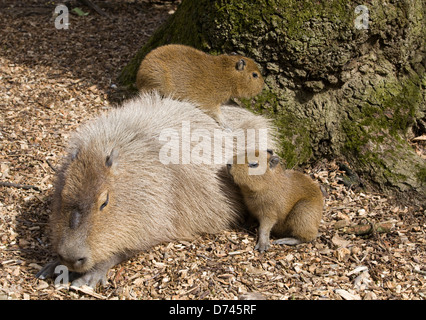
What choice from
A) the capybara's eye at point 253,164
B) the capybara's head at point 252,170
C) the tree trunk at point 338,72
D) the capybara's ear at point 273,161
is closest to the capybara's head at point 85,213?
the capybara's head at point 252,170

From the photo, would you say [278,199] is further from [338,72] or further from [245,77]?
[338,72]

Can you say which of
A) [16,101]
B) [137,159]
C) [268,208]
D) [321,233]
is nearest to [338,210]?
[321,233]

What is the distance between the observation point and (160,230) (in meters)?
3.99

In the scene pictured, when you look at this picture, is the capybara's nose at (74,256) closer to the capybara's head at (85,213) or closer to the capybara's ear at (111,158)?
the capybara's head at (85,213)

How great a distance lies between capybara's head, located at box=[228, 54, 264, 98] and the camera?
4516 mm

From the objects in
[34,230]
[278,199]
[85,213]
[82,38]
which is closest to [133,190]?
A: [85,213]

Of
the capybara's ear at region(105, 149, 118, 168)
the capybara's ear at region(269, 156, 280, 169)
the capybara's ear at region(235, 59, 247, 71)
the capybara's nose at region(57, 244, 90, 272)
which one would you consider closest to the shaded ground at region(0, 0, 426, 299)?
the capybara's nose at region(57, 244, 90, 272)

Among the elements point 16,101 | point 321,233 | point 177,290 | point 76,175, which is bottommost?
point 177,290

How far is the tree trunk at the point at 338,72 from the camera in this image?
14.8ft

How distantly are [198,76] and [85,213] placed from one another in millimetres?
1755

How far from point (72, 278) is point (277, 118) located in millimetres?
2561

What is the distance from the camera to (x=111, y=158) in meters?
3.74

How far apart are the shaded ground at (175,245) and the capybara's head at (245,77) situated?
116 centimetres

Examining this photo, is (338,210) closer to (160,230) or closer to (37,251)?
(160,230)
